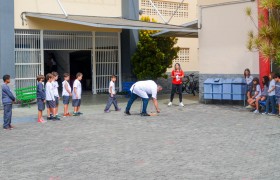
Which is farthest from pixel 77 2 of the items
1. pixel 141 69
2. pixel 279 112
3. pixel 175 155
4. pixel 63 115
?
pixel 175 155

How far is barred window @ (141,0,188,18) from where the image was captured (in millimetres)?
23389

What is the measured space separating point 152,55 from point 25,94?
19.4 ft

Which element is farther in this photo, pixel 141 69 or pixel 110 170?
pixel 141 69

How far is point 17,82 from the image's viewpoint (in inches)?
749

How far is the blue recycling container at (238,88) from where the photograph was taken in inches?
657

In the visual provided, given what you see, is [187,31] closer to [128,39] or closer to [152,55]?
[152,55]

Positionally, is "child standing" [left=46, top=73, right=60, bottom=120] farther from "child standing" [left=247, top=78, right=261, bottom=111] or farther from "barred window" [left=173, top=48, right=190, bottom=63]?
"barred window" [left=173, top=48, right=190, bottom=63]

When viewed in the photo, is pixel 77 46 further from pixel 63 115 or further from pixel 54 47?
pixel 63 115

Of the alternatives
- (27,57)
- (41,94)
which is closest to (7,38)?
(27,57)

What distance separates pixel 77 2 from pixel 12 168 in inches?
538

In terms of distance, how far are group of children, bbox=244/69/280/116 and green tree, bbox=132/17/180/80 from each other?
18.0 ft

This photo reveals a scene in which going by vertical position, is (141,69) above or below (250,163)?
above

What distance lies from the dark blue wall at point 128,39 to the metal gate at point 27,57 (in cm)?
417

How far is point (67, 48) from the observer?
2078 cm
